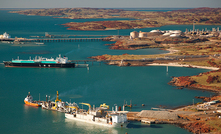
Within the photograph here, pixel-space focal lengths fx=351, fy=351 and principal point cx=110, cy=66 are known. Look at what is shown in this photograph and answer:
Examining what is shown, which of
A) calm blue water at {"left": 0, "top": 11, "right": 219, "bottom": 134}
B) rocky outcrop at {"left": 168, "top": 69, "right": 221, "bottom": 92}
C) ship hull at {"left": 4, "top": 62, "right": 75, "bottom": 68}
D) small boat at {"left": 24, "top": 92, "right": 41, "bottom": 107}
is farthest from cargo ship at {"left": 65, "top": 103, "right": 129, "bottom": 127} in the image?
ship hull at {"left": 4, "top": 62, "right": 75, "bottom": 68}

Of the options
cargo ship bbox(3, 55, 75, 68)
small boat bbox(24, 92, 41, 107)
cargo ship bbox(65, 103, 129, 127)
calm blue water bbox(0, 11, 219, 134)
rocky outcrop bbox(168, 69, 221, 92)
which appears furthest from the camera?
cargo ship bbox(3, 55, 75, 68)

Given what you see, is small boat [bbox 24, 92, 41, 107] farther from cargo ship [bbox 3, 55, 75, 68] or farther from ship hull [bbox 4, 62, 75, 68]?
cargo ship [bbox 3, 55, 75, 68]

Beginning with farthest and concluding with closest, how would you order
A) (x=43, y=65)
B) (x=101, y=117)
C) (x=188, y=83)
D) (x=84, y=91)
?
(x=43, y=65)
(x=188, y=83)
(x=84, y=91)
(x=101, y=117)

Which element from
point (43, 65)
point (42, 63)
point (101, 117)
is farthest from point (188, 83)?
point (42, 63)

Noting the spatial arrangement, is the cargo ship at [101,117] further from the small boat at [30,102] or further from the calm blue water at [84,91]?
the small boat at [30,102]

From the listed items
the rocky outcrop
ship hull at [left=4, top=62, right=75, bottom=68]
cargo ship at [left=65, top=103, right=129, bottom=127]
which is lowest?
cargo ship at [left=65, top=103, right=129, bottom=127]

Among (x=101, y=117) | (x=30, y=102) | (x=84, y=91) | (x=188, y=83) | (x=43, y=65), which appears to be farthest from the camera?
(x=43, y=65)

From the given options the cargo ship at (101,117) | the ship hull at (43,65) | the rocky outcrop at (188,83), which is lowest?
the cargo ship at (101,117)

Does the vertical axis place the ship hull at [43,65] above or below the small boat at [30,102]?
above

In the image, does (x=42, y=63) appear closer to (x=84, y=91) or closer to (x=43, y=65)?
(x=43, y=65)

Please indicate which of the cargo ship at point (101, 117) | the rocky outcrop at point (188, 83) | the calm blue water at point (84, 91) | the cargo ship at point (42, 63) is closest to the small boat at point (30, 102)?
the calm blue water at point (84, 91)
